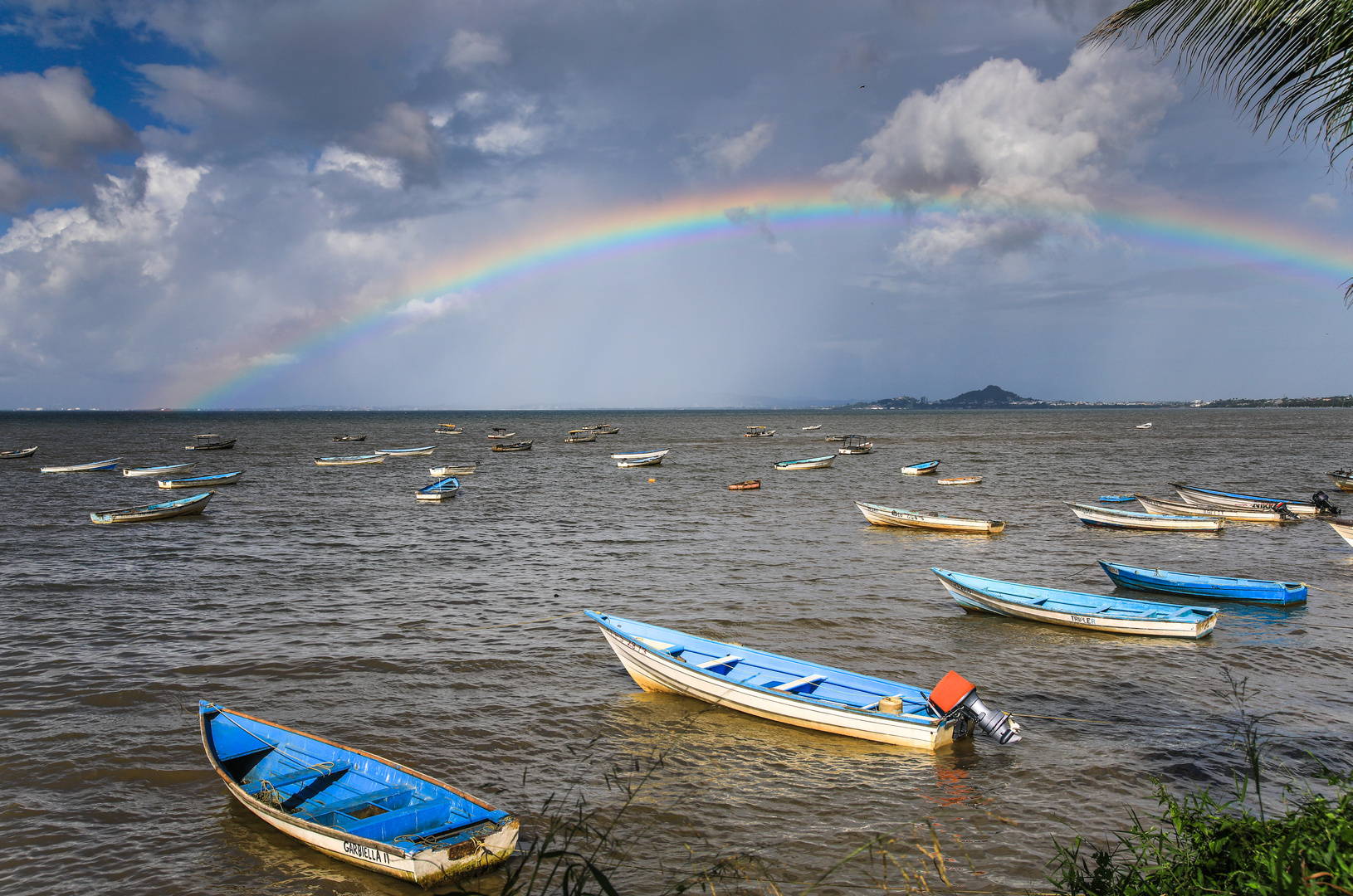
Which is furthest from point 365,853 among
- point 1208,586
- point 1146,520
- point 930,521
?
point 1146,520

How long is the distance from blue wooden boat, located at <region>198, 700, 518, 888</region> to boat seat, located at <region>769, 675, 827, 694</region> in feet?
17.3

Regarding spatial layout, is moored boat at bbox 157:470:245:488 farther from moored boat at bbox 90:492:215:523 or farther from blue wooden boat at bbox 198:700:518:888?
blue wooden boat at bbox 198:700:518:888

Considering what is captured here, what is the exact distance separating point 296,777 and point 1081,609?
1609 centimetres

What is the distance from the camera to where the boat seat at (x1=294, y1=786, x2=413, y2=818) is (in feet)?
30.4

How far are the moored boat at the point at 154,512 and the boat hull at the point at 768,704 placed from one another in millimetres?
30375

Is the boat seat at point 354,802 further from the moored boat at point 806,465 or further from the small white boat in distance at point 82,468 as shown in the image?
the small white boat in distance at point 82,468

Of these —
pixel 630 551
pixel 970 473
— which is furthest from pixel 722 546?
pixel 970 473

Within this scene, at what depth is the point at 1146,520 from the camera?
30.5 metres

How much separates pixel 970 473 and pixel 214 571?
47.6m

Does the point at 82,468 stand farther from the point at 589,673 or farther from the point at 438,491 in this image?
the point at 589,673

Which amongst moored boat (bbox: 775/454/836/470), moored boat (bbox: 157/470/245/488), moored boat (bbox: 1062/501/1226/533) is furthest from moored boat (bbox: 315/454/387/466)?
moored boat (bbox: 1062/501/1226/533)

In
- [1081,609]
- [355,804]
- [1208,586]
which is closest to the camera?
[355,804]

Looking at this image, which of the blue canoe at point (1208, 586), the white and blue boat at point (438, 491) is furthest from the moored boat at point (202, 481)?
the blue canoe at point (1208, 586)

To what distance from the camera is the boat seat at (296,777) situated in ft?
31.8
